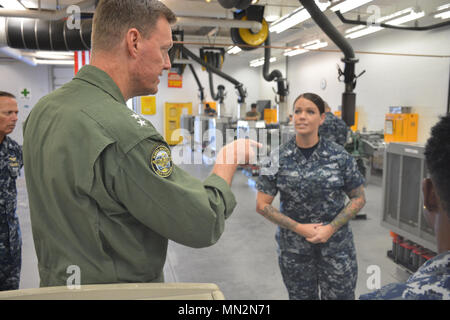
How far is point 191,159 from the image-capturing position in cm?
1045

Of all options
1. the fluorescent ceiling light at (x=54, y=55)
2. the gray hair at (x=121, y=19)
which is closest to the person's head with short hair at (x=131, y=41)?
the gray hair at (x=121, y=19)

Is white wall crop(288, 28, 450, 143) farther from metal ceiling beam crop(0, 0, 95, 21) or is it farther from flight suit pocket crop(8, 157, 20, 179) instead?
flight suit pocket crop(8, 157, 20, 179)

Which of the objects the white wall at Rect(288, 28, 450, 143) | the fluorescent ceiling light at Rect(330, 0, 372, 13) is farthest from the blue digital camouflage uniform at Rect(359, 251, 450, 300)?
the white wall at Rect(288, 28, 450, 143)

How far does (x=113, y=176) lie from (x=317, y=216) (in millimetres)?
1564

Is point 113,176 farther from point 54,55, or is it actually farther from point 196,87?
point 196,87

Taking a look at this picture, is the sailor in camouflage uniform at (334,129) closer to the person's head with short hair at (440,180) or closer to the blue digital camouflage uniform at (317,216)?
the blue digital camouflage uniform at (317,216)

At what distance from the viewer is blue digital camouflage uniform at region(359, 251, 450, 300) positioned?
699 mm

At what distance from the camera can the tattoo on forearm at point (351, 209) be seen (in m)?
2.11

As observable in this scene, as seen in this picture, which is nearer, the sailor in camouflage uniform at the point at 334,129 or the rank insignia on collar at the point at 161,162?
the rank insignia on collar at the point at 161,162

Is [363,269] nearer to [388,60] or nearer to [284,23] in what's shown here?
[284,23]

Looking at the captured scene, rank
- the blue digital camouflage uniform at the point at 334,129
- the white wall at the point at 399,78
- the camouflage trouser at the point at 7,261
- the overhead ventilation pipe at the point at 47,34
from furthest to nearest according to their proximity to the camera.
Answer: the white wall at the point at 399,78 → the overhead ventilation pipe at the point at 47,34 → the blue digital camouflage uniform at the point at 334,129 → the camouflage trouser at the point at 7,261

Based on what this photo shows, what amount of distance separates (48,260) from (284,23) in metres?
7.03

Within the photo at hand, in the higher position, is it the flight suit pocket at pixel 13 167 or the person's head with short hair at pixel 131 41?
the person's head with short hair at pixel 131 41
